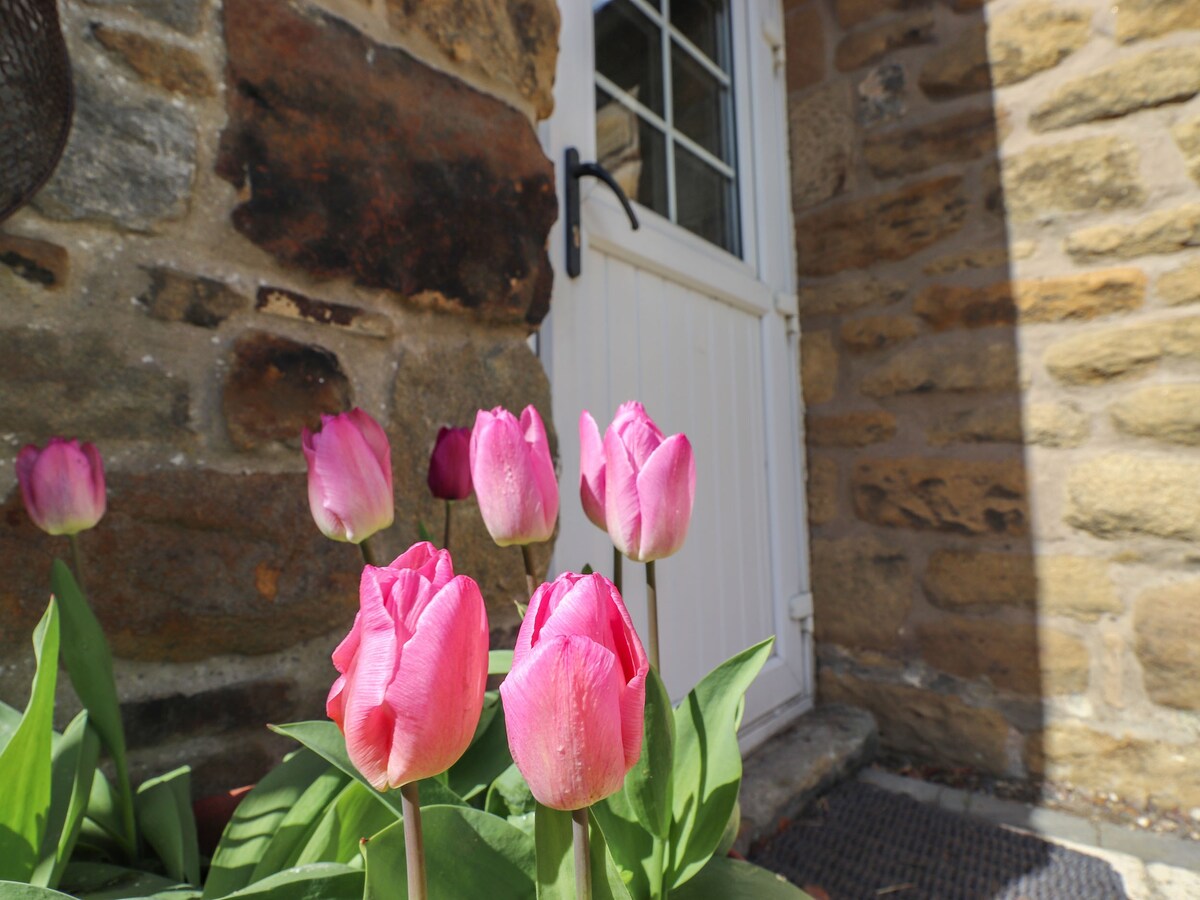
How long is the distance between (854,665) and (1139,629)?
25.7 inches

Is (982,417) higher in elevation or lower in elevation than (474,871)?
higher

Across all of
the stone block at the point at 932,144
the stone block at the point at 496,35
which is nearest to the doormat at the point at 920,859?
the stone block at the point at 496,35

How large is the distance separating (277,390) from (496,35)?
0.67 m

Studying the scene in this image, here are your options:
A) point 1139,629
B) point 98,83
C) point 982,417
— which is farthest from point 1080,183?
point 98,83

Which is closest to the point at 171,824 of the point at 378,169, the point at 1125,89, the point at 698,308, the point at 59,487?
the point at 59,487

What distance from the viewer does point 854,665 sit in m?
2.04

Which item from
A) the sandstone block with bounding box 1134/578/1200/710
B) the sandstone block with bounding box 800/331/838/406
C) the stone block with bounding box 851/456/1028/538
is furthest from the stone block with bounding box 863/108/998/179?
the sandstone block with bounding box 1134/578/1200/710

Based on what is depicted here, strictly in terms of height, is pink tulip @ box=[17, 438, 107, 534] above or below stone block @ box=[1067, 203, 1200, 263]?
below

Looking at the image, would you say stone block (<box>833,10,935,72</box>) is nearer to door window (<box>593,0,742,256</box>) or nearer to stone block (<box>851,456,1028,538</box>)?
door window (<box>593,0,742,256</box>)

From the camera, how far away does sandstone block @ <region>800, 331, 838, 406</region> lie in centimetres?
212

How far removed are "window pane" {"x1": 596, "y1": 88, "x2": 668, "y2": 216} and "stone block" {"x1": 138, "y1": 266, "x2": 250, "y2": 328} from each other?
3.13ft

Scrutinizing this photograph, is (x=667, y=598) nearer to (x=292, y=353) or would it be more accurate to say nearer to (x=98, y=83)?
(x=292, y=353)

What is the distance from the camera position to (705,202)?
1.93 metres

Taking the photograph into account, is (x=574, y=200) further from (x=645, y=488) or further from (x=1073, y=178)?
(x=1073, y=178)
